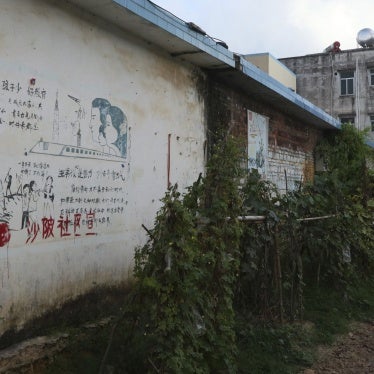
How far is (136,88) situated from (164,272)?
8.35ft

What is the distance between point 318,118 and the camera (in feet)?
33.8

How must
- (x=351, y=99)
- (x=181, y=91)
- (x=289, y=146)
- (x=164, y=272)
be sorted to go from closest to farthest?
(x=164, y=272) < (x=181, y=91) < (x=289, y=146) < (x=351, y=99)

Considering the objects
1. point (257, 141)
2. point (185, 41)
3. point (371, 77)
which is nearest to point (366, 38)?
point (371, 77)

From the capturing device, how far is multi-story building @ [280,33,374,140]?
1114 inches

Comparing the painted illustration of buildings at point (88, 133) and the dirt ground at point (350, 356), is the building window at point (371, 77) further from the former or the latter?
the dirt ground at point (350, 356)

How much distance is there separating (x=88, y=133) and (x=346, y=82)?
27600 millimetres

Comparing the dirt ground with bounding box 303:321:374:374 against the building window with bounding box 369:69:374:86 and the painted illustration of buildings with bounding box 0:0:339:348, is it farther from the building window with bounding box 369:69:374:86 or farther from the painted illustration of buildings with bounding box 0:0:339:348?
the building window with bounding box 369:69:374:86

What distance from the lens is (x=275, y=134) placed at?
897 centimetres

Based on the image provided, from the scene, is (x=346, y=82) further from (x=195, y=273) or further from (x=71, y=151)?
(x=195, y=273)

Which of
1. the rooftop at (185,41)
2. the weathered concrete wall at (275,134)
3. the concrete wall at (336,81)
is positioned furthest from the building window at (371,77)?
the rooftop at (185,41)

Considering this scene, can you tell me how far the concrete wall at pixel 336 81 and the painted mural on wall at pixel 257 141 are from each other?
70.7ft

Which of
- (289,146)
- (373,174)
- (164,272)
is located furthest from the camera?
(289,146)

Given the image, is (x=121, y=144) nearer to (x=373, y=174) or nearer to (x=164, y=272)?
(x=164, y=272)

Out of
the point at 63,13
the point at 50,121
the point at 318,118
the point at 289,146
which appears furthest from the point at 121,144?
the point at 318,118
